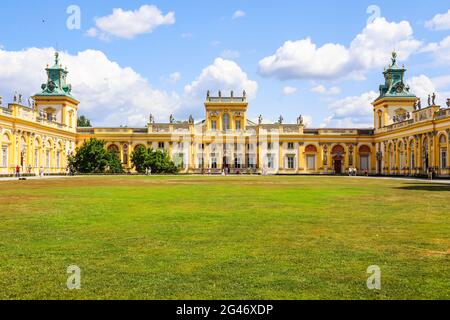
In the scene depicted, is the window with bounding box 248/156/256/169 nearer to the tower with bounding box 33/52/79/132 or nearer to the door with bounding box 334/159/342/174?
the door with bounding box 334/159/342/174

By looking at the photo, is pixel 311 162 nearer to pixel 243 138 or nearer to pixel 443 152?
pixel 243 138

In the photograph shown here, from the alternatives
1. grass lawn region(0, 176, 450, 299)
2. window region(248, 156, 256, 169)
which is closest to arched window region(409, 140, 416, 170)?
window region(248, 156, 256, 169)

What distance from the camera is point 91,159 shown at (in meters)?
70.5

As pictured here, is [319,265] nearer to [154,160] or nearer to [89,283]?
[89,283]

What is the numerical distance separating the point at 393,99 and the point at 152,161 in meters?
39.3

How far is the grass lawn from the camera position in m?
6.49

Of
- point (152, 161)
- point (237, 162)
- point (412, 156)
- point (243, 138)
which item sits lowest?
point (237, 162)

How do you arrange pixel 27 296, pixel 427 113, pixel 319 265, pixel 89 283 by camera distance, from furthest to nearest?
pixel 427 113 < pixel 319 265 < pixel 89 283 < pixel 27 296

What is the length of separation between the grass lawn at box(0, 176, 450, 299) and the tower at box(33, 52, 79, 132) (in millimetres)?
65472

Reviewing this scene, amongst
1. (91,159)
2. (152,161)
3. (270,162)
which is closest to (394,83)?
(270,162)

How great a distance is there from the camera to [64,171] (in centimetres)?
7344
